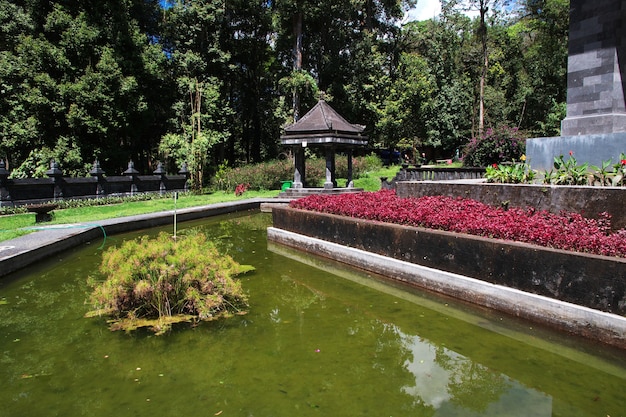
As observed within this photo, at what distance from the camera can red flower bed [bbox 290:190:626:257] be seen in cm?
469

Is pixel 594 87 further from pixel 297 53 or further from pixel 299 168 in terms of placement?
pixel 297 53

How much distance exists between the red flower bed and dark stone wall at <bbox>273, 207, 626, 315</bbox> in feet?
0.94

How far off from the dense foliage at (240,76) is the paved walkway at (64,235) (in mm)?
10751

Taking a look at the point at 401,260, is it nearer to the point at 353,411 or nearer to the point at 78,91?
the point at 353,411

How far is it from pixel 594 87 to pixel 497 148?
1178 centimetres

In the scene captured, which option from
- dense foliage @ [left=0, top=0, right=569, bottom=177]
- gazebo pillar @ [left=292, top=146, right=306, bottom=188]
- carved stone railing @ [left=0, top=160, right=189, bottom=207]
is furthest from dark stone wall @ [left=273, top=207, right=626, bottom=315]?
dense foliage @ [left=0, top=0, right=569, bottom=177]

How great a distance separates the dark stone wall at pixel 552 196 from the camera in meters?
5.36

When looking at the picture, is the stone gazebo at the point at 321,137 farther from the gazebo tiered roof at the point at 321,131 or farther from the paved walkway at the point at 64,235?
the paved walkway at the point at 64,235

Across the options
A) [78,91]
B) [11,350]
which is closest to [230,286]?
[11,350]

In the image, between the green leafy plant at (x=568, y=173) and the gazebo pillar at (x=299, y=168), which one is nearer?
the green leafy plant at (x=568, y=173)

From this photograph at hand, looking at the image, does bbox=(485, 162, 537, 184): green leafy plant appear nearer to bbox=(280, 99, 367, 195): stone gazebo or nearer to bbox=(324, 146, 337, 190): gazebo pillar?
bbox=(280, 99, 367, 195): stone gazebo

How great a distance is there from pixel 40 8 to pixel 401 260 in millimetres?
23358

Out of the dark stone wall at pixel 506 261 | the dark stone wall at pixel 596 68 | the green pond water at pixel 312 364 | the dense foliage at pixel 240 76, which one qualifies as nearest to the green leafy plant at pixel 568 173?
the dark stone wall at pixel 596 68

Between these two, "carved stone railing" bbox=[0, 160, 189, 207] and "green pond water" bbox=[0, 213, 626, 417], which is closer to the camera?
"green pond water" bbox=[0, 213, 626, 417]
